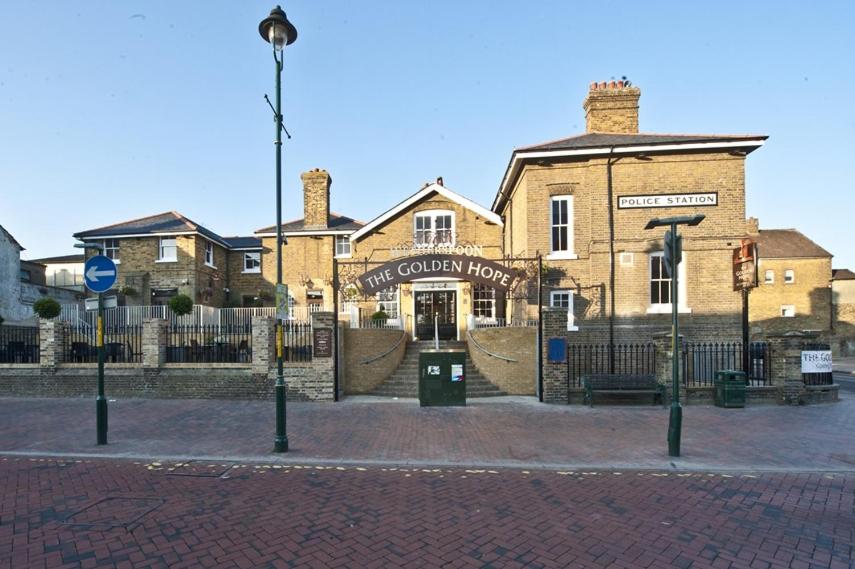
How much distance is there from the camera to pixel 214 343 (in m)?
13.9

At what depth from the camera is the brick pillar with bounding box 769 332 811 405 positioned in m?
11.9

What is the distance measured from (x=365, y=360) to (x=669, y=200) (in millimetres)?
12147

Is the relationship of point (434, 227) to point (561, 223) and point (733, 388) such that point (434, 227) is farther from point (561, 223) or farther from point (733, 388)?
point (733, 388)

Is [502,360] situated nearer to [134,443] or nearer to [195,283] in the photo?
[134,443]

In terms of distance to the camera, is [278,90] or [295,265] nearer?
[278,90]

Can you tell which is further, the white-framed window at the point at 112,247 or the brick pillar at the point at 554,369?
the white-framed window at the point at 112,247

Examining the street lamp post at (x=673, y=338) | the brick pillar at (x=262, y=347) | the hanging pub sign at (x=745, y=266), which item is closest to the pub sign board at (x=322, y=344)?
the brick pillar at (x=262, y=347)

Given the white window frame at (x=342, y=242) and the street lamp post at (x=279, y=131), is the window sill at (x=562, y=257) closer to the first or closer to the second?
the street lamp post at (x=279, y=131)

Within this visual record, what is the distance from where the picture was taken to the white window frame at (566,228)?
1609 centimetres

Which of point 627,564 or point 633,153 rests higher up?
point 633,153

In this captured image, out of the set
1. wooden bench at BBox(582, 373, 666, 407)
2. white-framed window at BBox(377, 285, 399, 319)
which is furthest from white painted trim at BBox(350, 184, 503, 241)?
wooden bench at BBox(582, 373, 666, 407)

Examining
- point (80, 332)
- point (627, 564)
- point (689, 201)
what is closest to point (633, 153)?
point (689, 201)

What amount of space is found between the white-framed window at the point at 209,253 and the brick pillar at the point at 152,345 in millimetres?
14837

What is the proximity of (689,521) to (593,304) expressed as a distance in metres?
11.2
